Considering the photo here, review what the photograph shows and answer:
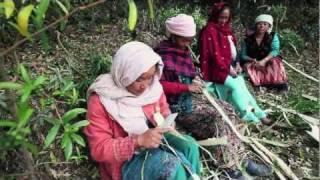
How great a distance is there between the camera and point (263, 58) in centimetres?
453

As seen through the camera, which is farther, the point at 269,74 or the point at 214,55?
the point at 269,74

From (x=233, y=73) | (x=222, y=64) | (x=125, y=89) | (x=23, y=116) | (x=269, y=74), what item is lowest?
(x=269, y=74)

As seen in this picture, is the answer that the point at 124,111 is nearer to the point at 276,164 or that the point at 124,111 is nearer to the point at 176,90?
the point at 176,90

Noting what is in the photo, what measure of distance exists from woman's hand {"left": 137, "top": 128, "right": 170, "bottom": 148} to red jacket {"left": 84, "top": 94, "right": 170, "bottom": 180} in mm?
48

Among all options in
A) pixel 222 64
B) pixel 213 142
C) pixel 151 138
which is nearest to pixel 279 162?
pixel 213 142

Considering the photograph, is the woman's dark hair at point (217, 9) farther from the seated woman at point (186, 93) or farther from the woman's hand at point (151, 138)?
the woman's hand at point (151, 138)

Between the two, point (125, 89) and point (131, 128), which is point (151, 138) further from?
point (125, 89)

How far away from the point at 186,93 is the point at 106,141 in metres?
0.97

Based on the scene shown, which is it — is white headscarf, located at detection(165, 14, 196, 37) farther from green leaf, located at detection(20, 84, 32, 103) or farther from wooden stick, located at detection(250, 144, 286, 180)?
green leaf, located at detection(20, 84, 32, 103)

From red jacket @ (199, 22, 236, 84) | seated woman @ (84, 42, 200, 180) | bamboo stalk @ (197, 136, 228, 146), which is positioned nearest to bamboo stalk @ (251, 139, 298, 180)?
bamboo stalk @ (197, 136, 228, 146)

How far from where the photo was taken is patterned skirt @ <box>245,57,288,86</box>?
14.3 ft

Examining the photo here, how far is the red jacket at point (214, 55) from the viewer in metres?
3.88

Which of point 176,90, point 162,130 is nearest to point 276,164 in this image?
point 176,90

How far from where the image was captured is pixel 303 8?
5.52 metres
